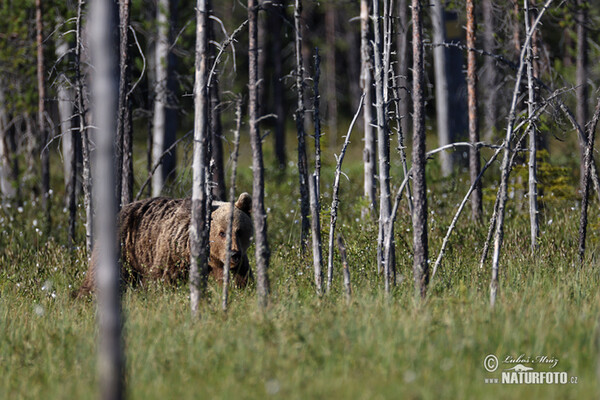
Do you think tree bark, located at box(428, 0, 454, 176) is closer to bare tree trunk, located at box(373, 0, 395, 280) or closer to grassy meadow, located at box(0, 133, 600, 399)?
grassy meadow, located at box(0, 133, 600, 399)

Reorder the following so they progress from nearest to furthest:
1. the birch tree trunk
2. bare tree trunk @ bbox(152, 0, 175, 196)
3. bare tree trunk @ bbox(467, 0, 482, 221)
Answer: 1. the birch tree trunk
2. bare tree trunk @ bbox(467, 0, 482, 221)
3. bare tree trunk @ bbox(152, 0, 175, 196)

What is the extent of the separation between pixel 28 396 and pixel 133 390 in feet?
2.41

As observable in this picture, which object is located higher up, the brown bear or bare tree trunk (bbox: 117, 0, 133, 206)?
bare tree trunk (bbox: 117, 0, 133, 206)

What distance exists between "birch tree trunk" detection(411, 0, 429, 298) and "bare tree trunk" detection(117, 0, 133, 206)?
4.40 meters

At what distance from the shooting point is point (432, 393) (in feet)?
14.9

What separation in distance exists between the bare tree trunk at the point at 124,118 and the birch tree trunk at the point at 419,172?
4.40 m

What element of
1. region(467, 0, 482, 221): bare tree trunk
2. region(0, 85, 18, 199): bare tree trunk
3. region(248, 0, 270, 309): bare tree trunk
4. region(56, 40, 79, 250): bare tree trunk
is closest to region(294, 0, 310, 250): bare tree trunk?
region(248, 0, 270, 309): bare tree trunk

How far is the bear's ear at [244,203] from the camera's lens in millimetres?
8728

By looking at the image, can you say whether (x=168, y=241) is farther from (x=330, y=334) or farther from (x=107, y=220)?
(x=107, y=220)

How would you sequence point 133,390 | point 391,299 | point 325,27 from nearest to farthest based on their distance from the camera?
point 133,390
point 391,299
point 325,27

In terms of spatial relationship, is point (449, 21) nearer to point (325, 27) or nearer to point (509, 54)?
point (509, 54)

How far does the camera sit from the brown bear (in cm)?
849

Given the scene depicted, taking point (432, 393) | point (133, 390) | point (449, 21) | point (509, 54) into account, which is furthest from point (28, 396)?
point (449, 21)

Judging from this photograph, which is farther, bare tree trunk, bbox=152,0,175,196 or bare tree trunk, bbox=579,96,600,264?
bare tree trunk, bbox=152,0,175,196
